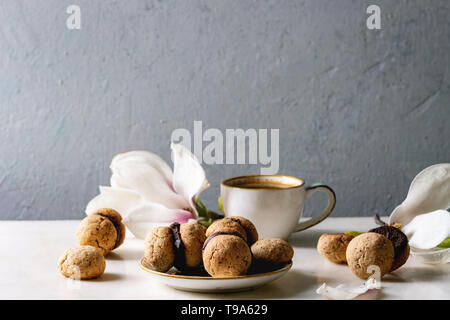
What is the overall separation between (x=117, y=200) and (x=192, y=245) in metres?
0.28

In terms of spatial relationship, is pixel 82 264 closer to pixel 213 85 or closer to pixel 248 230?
pixel 248 230

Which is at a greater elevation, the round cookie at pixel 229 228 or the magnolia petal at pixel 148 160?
the magnolia petal at pixel 148 160

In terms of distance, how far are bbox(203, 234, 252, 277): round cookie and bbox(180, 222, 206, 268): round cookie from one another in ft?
0.07

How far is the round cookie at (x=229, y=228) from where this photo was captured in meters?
0.65

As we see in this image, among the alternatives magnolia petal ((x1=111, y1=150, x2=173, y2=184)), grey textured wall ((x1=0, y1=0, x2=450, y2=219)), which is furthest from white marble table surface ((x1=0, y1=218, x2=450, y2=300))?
grey textured wall ((x1=0, y1=0, x2=450, y2=219))

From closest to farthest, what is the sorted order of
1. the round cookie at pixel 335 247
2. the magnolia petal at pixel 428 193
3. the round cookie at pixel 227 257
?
the round cookie at pixel 227 257 < the round cookie at pixel 335 247 < the magnolia petal at pixel 428 193

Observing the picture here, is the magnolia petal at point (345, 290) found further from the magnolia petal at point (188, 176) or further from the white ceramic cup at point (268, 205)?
the magnolia petal at point (188, 176)

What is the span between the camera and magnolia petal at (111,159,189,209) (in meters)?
0.87

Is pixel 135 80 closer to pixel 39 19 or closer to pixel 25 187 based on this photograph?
pixel 39 19

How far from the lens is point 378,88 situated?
1290mm

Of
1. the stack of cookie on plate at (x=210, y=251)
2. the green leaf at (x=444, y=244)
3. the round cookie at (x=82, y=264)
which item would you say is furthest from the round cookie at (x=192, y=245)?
the green leaf at (x=444, y=244)

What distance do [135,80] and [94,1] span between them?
0.61ft

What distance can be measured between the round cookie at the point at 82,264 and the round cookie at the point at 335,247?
271 millimetres
